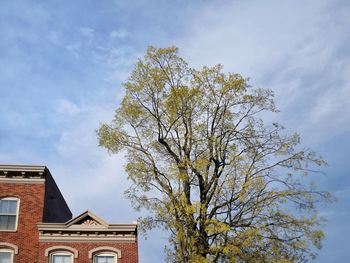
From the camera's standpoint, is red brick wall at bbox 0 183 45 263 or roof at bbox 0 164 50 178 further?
roof at bbox 0 164 50 178

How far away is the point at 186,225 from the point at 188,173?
9.08 ft

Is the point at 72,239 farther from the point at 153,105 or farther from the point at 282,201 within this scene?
the point at 282,201

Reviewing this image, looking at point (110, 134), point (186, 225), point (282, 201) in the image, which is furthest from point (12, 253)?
point (282, 201)

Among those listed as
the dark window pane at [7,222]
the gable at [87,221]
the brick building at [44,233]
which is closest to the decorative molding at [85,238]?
the brick building at [44,233]

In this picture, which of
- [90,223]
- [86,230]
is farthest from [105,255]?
[90,223]

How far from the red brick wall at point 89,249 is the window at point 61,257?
381mm

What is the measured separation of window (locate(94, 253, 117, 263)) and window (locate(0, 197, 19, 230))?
5.29 meters

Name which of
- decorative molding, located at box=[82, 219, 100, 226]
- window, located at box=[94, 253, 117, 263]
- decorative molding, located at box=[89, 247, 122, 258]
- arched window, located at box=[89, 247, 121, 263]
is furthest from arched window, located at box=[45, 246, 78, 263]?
decorative molding, located at box=[82, 219, 100, 226]

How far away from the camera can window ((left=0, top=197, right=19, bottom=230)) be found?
2964 cm

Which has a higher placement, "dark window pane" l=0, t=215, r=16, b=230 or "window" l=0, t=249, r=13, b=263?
"dark window pane" l=0, t=215, r=16, b=230

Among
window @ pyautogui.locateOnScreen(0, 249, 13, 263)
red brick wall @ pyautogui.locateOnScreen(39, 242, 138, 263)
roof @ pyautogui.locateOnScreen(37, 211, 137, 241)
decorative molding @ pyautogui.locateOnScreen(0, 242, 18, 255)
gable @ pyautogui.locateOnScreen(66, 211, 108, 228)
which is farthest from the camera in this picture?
gable @ pyautogui.locateOnScreen(66, 211, 108, 228)

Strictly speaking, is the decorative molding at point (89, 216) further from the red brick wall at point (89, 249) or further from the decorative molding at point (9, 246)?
the decorative molding at point (9, 246)

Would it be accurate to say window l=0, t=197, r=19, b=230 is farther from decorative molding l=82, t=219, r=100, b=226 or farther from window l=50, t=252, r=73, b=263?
decorative molding l=82, t=219, r=100, b=226

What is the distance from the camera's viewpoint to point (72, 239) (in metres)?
29.0
